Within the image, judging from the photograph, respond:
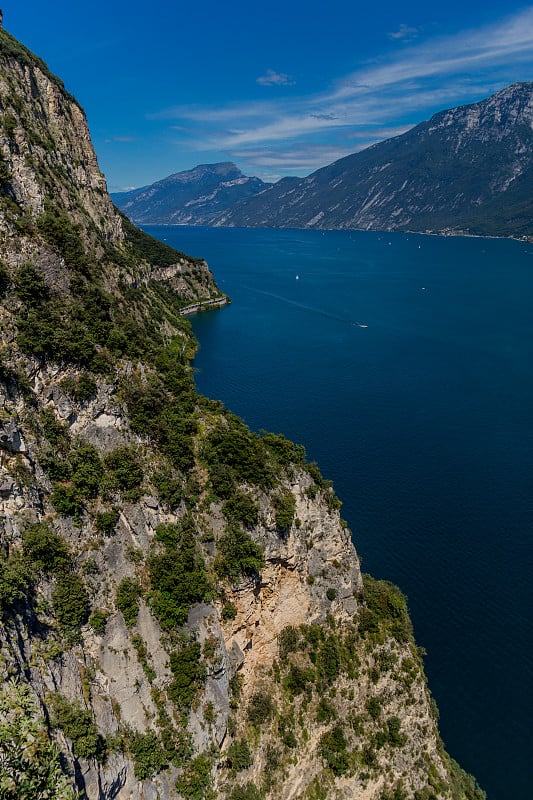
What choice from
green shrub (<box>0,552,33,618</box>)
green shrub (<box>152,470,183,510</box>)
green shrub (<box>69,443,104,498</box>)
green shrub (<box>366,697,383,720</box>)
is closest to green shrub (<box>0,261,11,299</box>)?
green shrub (<box>69,443,104,498</box>)

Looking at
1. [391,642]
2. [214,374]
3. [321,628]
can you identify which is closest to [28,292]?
[321,628]

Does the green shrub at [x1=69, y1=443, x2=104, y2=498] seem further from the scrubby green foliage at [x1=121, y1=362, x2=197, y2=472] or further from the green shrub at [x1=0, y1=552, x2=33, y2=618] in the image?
the green shrub at [x1=0, y1=552, x2=33, y2=618]

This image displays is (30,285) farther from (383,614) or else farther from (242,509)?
(383,614)

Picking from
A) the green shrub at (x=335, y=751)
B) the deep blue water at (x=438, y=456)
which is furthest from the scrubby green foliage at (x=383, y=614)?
the deep blue water at (x=438, y=456)

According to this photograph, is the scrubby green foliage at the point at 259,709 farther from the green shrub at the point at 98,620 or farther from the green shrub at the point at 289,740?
the green shrub at the point at 98,620

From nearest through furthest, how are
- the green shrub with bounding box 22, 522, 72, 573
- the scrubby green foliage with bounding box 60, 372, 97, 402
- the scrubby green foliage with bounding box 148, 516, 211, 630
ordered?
the green shrub with bounding box 22, 522, 72, 573, the scrubby green foliage with bounding box 148, 516, 211, 630, the scrubby green foliage with bounding box 60, 372, 97, 402

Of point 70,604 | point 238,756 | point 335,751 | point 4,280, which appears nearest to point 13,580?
point 70,604
